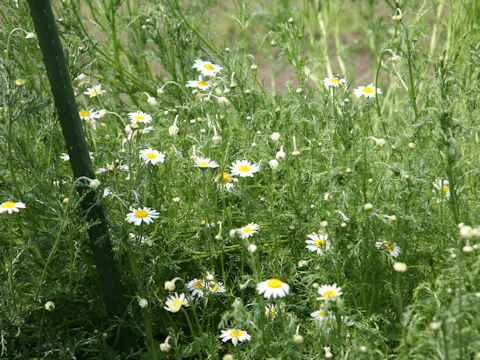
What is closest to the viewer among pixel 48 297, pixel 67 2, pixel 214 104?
pixel 48 297

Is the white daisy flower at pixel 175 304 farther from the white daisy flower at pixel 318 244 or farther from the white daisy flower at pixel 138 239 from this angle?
the white daisy flower at pixel 318 244

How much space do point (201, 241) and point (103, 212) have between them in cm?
52

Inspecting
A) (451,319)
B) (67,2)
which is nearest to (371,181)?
(451,319)

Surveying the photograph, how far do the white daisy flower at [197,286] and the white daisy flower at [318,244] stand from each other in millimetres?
423

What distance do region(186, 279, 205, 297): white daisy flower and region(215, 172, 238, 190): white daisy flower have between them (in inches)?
14.4

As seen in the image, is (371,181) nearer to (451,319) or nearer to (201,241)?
(201,241)

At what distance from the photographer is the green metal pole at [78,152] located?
69.5 inches

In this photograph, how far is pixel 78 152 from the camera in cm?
187

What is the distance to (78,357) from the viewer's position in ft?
7.25

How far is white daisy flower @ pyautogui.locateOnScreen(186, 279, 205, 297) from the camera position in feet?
6.82

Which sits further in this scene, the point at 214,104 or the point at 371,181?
the point at 214,104

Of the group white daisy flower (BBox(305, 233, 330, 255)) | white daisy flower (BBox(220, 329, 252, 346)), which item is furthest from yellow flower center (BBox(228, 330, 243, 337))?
white daisy flower (BBox(305, 233, 330, 255))

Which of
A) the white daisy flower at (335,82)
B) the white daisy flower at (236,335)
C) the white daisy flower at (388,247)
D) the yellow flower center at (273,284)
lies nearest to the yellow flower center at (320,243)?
the white daisy flower at (388,247)

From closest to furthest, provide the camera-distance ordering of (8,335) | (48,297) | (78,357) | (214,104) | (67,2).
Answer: (8,335), (48,297), (78,357), (214,104), (67,2)
